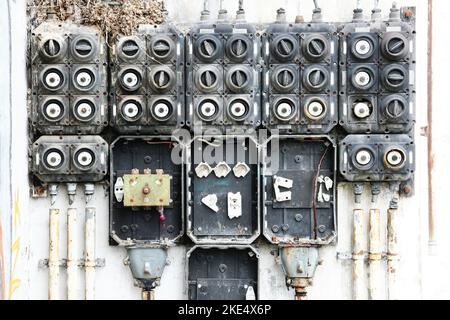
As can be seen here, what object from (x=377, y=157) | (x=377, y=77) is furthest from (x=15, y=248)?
(x=377, y=77)

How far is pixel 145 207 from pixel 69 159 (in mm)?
805

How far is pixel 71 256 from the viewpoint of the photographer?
7.51 m

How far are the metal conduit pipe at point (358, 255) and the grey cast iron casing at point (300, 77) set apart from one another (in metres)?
0.84

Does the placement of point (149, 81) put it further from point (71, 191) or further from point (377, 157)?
point (377, 157)

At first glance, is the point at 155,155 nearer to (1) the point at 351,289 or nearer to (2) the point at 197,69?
(2) the point at 197,69

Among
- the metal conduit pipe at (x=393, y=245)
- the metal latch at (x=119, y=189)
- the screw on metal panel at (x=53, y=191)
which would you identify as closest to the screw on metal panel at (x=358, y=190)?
the metal conduit pipe at (x=393, y=245)

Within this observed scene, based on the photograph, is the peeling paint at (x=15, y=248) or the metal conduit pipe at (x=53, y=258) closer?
the peeling paint at (x=15, y=248)

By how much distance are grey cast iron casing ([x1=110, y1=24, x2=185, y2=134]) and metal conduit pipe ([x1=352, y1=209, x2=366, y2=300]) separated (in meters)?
1.81

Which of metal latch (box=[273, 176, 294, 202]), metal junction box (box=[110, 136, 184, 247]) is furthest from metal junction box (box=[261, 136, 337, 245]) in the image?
metal junction box (box=[110, 136, 184, 247])

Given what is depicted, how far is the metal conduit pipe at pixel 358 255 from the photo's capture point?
7.50 meters

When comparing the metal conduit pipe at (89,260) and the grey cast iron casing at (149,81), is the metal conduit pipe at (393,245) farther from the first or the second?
the metal conduit pipe at (89,260)

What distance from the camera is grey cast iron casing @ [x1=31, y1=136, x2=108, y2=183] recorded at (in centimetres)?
745

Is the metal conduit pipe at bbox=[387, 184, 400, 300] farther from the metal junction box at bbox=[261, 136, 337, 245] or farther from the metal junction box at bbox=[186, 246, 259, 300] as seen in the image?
the metal junction box at bbox=[186, 246, 259, 300]

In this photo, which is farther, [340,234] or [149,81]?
[340,234]
